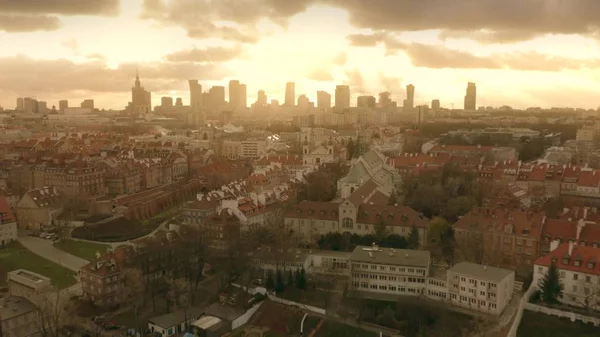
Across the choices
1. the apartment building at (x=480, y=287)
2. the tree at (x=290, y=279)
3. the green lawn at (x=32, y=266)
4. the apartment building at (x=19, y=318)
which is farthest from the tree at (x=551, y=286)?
the green lawn at (x=32, y=266)

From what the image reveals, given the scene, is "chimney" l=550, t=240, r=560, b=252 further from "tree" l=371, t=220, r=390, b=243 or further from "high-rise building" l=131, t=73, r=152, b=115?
"high-rise building" l=131, t=73, r=152, b=115

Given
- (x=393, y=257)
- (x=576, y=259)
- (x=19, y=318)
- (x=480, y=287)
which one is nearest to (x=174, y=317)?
(x=19, y=318)

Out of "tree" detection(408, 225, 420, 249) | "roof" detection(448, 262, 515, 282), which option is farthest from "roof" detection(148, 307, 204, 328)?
"roof" detection(448, 262, 515, 282)

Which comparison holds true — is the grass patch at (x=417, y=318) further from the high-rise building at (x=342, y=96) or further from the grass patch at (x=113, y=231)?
the high-rise building at (x=342, y=96)

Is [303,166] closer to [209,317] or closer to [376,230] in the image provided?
[376,230]

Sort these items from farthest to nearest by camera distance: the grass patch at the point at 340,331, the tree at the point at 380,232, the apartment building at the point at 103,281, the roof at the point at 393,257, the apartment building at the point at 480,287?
the tree at the point at 380,232 < the apartment building at the point at 103,281 < the roof at the point at 393,257 < the apartment building at the point at 480,287 < the grass patch at the point at 340,331

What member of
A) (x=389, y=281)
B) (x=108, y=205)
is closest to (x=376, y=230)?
(x=389, y=281)

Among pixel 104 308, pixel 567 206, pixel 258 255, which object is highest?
pixel 567 206
